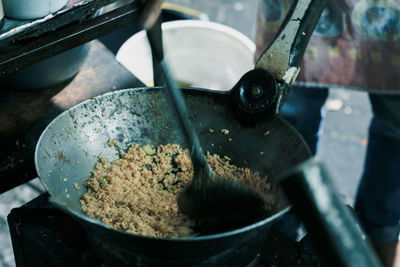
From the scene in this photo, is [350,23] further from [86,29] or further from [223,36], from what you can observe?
[86,29]

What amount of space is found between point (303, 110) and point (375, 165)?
1.12ft

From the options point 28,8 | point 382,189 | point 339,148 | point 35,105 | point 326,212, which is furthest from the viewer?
point 339,148

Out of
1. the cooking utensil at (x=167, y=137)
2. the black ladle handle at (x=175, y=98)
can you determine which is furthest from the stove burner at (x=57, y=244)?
the black ladle handle at (x=175, y=98)

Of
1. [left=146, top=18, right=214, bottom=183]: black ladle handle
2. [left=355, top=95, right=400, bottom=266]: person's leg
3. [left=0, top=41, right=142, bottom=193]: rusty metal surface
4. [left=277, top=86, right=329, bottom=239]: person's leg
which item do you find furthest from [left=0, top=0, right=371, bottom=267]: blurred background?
[left=146, top=18, right=214, bottom=183]: black ladle handle

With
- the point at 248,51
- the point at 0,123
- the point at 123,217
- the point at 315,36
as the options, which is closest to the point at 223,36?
the point at 248,51

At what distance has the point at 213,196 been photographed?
883 mm

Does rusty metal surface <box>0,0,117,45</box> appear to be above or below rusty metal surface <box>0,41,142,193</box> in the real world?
above

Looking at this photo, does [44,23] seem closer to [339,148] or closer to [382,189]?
[382,189]

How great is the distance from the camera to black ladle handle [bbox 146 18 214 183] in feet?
2.62

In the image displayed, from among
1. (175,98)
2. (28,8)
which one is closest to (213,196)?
(175,98)

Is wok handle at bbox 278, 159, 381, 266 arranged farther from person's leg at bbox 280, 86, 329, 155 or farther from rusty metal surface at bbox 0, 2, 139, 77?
person's leg at bbox 280, 86, 329, 155

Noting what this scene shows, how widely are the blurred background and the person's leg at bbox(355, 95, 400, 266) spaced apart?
20cm

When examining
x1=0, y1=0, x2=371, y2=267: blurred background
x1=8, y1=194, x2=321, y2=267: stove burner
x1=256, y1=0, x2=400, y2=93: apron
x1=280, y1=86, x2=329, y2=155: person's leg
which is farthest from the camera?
x1=0, y1=0, x2=371, y2=267: blurred background

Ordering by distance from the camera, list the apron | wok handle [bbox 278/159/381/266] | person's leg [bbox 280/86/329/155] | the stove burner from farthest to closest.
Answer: person's leg [bbox 280/86/329/155]
the apron
the stove burner
wok handle [bbox 278/159/381/266]
